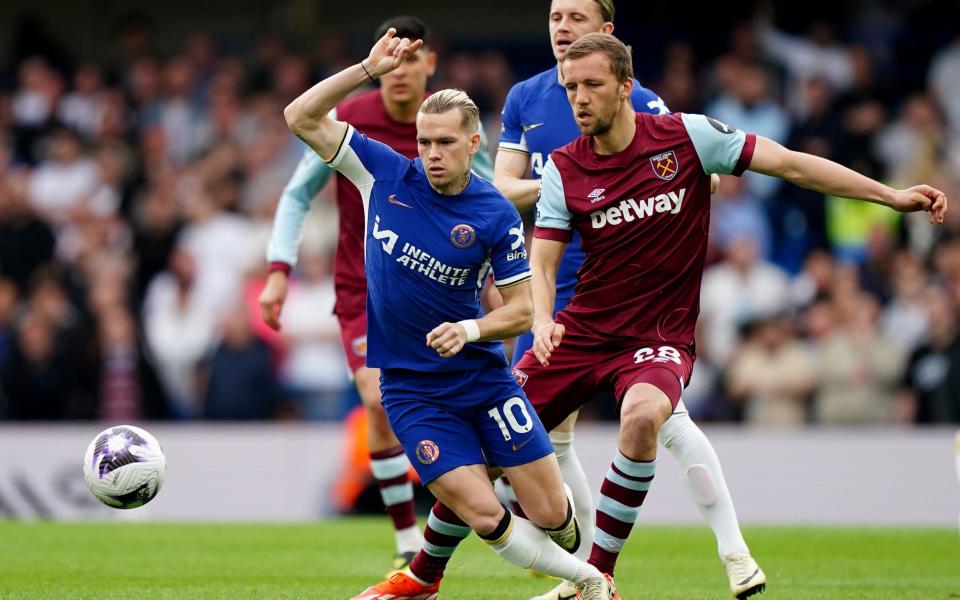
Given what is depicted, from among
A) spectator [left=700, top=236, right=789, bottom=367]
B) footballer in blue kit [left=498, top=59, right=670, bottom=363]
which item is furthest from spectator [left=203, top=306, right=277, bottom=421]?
footballer in blue kit [left=498, top=59, right=670, bottom=363]

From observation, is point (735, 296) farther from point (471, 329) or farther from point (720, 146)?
point (471, 329)

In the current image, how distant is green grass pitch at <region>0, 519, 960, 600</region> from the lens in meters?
8.11

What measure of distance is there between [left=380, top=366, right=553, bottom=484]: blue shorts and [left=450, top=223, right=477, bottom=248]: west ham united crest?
0.59 m

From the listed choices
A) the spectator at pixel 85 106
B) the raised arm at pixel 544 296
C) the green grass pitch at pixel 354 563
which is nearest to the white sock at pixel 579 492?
the green grass pitch at pixel 354 563

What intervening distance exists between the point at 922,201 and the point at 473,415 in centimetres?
227

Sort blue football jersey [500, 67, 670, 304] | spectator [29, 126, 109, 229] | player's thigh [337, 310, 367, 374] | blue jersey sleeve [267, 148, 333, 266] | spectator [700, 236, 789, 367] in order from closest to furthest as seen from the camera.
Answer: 1. blue football jersey [500, 67, 670, 304]
2. player's thigh [337, 310, 367, 374]
3. blue jersey sleeve [267, 148, 333, 266]
4. spectator [700, 236, 789, 367]
5. spectator [29, 126, 109, 229]

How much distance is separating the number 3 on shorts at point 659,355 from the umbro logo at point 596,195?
747 millimetres

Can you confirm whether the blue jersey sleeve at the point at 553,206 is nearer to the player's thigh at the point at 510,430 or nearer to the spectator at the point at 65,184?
the player's thigh at the point at 510,430

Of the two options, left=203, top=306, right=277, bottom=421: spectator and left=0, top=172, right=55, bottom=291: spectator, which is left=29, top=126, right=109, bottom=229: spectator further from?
left=203, top=306, right=277, bottom=421: spectator

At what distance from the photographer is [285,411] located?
15.6 meters

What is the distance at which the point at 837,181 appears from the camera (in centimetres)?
698

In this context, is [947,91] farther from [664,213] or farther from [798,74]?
[664,213]

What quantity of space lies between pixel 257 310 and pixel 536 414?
918 cm

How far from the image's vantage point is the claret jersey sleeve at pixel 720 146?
7.11m
